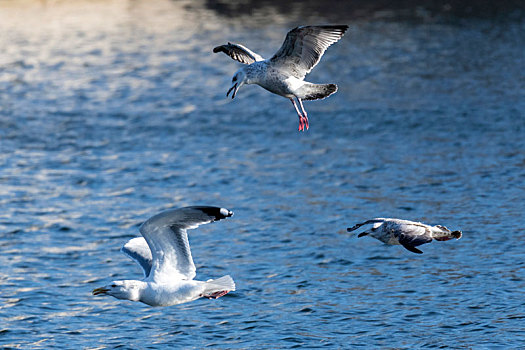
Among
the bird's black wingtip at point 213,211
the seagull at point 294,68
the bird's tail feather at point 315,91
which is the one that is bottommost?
the bird's black wingtip at point 213,211

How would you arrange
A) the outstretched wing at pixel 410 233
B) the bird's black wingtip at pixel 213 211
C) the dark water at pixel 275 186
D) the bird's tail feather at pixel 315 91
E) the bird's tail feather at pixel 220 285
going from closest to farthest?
the bird's black wingtip at pixel 213 211, the outstretched wing at pixel 410 233, the bird's tail feather at pixel 220 285, the bird's tail feather at pixel 315 91, the dark water at pixel 275 186

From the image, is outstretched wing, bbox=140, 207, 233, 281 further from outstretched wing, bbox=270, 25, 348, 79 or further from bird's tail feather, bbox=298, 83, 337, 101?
outstretched wing, bbox=270, 25, 348, 79

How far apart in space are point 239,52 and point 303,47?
1742mm

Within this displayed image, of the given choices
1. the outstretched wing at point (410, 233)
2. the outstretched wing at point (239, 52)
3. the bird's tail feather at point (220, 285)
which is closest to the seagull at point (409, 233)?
the outstretched wing at point (410, 233)

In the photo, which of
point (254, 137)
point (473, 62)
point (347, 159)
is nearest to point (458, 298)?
point (347, 159)

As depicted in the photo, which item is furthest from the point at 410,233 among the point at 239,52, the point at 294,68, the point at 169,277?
the point at 239,52

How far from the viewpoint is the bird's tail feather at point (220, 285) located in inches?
597

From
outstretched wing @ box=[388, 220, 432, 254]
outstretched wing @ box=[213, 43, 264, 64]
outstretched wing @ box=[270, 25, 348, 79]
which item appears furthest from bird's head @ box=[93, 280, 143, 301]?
outstretched wing @ box=[213, 43, 264, 64]

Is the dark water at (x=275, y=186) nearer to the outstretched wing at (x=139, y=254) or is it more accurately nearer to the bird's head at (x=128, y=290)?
the outstretched wing at (x=139, y=254)

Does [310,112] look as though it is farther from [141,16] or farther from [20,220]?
[141,16]

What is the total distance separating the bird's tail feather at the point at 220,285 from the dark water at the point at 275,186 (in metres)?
3.85

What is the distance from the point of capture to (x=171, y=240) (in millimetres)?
15422

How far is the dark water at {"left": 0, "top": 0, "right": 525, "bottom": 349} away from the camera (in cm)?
2034

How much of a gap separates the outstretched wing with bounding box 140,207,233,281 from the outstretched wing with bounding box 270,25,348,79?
360 centimetres
